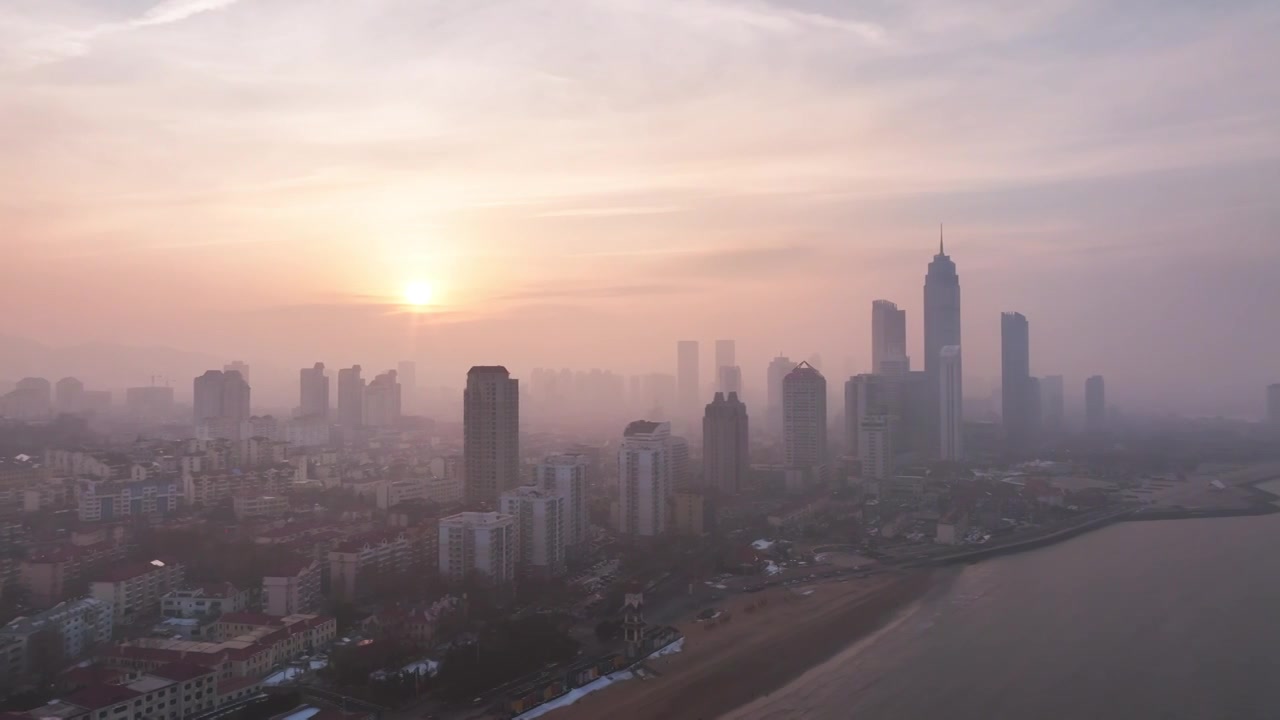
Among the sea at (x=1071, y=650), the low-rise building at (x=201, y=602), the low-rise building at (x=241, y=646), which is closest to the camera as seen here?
the sea at (x=1071, y=650)

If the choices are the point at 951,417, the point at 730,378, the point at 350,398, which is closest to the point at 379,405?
the point at 350,398

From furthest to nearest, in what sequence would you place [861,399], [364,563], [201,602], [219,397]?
[219,397] < [861,399] < [364,563] < [201,602]

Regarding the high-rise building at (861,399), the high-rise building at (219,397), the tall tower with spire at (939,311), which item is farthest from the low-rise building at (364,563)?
the tall tower with spire at (939,311)

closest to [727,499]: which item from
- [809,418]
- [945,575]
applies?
[809,418]

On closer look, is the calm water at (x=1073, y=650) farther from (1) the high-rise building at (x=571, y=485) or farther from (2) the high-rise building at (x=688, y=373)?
Result: (2) the high-rise building at (x=688, y=373)

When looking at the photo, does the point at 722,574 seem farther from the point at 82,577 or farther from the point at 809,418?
the point at 809,418

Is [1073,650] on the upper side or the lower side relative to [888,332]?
lower

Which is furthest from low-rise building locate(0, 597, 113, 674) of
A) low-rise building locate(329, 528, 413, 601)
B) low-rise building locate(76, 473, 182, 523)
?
low-rise building locate(76, 473, 182, 523)

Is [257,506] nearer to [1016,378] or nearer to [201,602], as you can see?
[201,602]
